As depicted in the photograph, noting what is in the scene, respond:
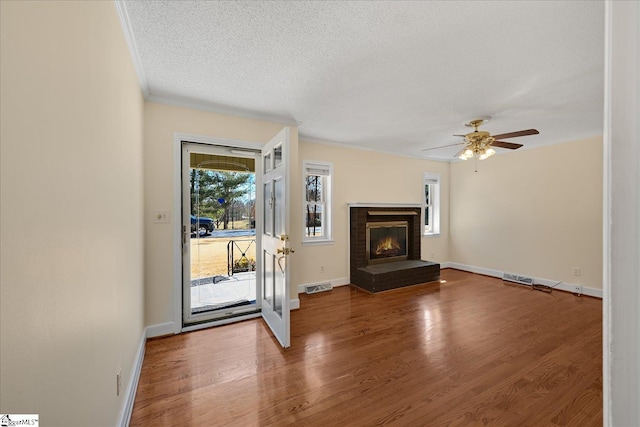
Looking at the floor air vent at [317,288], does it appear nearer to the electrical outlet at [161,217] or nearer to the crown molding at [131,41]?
the electrical outlet at [161,217]

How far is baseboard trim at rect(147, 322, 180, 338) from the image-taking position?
2.68m

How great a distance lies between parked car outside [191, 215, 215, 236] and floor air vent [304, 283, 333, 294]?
1890 millimetres

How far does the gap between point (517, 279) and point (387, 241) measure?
2417mm

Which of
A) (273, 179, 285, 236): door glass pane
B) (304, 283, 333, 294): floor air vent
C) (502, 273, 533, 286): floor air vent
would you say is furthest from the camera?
(502, 273, 533, 286): floor air vent

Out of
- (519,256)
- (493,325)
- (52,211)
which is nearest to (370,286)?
(493,325)

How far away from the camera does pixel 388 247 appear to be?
5.12m

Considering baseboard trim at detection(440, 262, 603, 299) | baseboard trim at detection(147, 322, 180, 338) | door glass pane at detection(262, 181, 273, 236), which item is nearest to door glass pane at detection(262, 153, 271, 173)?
door glass pane at detection(262, 181, 273, 236)

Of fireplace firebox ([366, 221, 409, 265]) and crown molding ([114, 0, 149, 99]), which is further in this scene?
fireplace firebox ([366, 221, 409, 265])

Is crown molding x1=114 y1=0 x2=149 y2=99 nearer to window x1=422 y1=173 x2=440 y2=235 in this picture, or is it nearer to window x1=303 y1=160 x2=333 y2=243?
window x1=303 y1=160 x2=333 y2=243

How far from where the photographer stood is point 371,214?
4.75 metres

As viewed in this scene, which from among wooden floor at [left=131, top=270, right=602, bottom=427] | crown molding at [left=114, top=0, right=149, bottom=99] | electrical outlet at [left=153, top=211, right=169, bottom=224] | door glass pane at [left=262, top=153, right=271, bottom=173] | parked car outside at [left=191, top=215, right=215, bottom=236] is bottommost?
wooden floor at [left=131, top=270, right=602, bottom=427]

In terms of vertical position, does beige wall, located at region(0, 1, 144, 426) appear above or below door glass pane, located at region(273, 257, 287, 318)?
above

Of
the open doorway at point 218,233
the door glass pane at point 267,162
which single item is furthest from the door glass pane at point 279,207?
the open doorway at point 218,233

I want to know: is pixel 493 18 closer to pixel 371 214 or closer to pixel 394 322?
pixel 394 322
